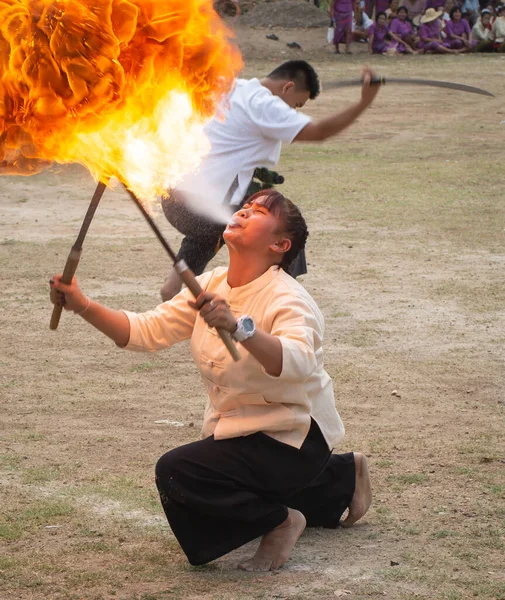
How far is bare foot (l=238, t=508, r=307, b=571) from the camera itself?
3.94 m

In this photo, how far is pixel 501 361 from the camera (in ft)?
21.0

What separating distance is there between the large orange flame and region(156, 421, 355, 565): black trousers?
0.92 meters

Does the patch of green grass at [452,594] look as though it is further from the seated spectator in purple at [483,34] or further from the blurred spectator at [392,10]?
the seated spectator in purple at [483,34]

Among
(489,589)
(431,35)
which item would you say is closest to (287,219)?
(489,589)

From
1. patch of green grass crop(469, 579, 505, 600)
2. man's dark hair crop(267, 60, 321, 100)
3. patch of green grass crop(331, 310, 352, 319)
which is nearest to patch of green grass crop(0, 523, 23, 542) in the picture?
patch of green grass crop(469, 579, 505, 600)

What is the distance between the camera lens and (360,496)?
4320 mm

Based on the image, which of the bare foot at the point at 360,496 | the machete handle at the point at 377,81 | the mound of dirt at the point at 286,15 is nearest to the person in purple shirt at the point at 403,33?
the mound of dirt at the point at 286,15

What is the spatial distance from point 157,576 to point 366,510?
900 millimetres

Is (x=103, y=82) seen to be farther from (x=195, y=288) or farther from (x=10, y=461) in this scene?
(x=10, y=461)

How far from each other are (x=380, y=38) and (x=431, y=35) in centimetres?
137

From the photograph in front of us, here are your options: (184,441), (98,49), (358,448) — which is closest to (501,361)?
(358,448)

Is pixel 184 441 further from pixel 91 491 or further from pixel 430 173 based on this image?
pixel 430 173

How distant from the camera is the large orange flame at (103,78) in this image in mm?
3553

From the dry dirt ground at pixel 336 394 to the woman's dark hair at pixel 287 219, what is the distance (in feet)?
3.57
